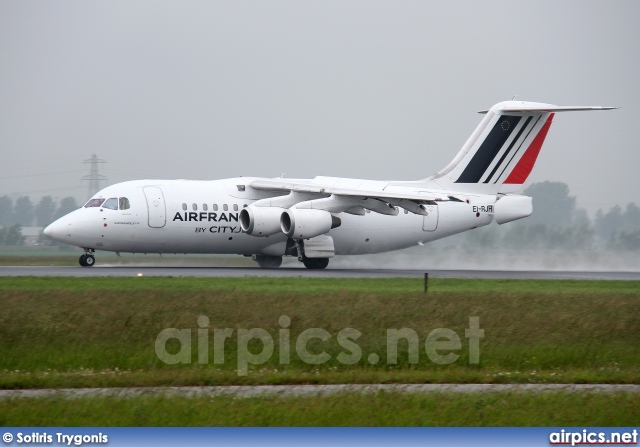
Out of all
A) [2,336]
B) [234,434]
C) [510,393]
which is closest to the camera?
[234,434]

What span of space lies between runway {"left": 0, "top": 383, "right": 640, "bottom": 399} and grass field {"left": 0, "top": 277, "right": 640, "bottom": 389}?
48 centimetres

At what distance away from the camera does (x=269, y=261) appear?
3553 centimetres

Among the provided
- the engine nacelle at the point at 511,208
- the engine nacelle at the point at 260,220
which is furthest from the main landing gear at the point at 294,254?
the engine nacelle at the point at 511,208

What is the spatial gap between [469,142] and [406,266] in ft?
A: 21.7

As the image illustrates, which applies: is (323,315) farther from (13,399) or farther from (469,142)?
(469,142)

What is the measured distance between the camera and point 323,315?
663 inches

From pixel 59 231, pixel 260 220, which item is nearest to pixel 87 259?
pixel 59 231

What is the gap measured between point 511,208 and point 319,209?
781cm

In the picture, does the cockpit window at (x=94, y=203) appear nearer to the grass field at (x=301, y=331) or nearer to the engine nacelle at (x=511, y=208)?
the grass field at (x=301, y=331)

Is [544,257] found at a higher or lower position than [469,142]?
lower

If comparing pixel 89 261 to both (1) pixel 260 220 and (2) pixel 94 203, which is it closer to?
(2) pixel 94 203

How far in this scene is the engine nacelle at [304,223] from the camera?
1257 inches

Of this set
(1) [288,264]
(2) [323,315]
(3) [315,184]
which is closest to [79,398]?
(2) [323,315]

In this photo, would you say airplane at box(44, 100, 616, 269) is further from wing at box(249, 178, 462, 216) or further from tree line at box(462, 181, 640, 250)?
tree line at box(462, 181, 640, 250)
